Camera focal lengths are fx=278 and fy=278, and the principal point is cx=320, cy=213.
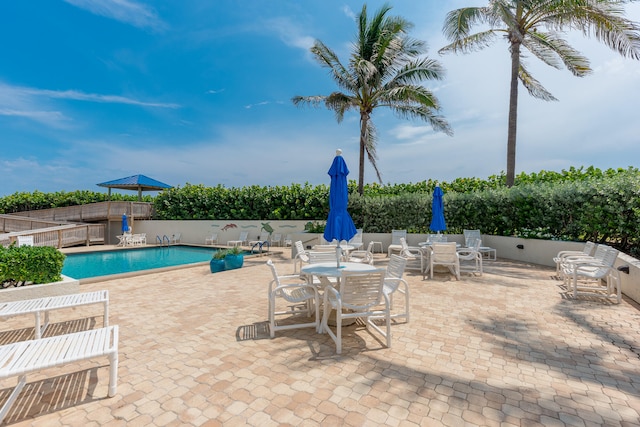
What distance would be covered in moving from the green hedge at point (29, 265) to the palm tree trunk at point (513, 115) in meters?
14.8

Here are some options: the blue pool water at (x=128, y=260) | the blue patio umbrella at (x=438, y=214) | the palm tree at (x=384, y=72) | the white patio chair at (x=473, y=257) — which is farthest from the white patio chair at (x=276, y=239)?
the white patio chair at (x=473, y=257)

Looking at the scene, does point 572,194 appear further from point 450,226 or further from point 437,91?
point 437,91

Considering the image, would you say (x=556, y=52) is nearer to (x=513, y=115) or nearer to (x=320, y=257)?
(x=513, y=115)

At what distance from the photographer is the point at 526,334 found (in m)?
3.93

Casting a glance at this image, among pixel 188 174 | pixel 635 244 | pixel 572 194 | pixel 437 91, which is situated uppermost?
pixel 437 91

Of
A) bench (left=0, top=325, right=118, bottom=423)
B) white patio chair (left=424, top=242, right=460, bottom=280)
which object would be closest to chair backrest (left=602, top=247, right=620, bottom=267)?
white patio chair (left=424, top=242, right=460, bottom=280)

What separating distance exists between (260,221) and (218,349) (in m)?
14.5

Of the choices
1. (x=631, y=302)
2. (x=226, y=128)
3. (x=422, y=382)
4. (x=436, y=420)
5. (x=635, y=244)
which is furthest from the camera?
(x=226, y=128)

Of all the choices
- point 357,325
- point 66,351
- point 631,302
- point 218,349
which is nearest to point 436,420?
point 357,325

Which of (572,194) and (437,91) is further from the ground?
(437,91)

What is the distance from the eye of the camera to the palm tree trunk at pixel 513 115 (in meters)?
11.8

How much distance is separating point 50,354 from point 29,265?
13.5 feet

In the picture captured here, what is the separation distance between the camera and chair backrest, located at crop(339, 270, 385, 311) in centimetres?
350

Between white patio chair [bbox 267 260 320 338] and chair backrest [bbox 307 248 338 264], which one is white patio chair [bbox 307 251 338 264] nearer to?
chair backrest [bbox 307 248 338 264]
